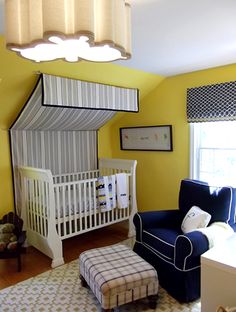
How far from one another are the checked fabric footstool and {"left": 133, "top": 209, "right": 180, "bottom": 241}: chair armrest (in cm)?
50

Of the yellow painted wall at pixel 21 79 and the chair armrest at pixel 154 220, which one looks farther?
the chair armrest at pixel 154 220

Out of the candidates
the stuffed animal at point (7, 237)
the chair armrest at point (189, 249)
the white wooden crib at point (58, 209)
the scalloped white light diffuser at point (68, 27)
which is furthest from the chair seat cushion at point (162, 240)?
the scalloped white light diffuser at point (68, 27)

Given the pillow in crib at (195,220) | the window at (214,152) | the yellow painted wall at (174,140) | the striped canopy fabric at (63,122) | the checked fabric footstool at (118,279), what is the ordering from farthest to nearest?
the yellow painted wall at (174,140) < the window at (214,152) < the striped canopy fabric at (63,122) < the pillow in crib at (195,220) < the checked fabric footstool at (118,279)

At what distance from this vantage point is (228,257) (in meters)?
1.59

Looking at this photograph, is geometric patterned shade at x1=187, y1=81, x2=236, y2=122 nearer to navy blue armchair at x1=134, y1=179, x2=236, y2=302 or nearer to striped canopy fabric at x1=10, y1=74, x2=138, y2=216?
striped canopy fabric at x1=10, y1=74, x2=138, y2=216

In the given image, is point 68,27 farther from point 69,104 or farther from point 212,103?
point 212,103

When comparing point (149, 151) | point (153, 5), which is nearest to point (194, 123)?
point (149, 151)

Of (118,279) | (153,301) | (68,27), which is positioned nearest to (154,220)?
(153,301)

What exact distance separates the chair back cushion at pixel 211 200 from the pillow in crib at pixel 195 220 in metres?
0.10

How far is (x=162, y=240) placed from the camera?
2646 millimetres

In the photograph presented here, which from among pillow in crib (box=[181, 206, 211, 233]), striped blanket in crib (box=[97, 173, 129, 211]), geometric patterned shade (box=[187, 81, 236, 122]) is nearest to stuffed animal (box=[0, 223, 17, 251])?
striped blanket in crib (box=[97, 173, 129, 211])

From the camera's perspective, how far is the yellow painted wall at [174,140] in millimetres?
3717

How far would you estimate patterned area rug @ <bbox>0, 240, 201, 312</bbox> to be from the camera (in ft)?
7.59

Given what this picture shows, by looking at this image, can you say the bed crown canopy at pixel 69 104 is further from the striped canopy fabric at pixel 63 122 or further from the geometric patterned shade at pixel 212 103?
the geometric patterned shade at pixel 212 103
